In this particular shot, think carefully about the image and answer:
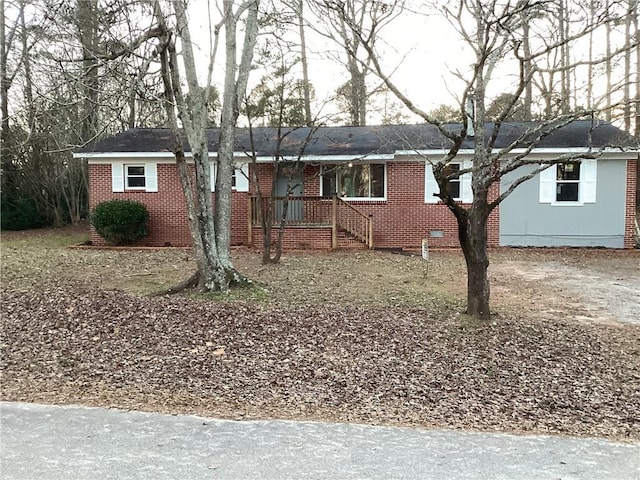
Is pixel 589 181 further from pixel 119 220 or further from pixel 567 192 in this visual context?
pixel 119 220

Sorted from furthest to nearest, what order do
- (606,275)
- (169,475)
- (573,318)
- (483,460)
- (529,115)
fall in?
(529,115)
(606,275)
(573,318)
(483,460)
(169,475)

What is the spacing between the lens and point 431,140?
16547 millimetres

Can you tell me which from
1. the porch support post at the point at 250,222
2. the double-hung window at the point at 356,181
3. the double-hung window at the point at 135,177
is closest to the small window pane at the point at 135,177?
the double-hung window at the point at 135,177

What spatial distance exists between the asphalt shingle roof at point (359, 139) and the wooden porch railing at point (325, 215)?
1.45 m

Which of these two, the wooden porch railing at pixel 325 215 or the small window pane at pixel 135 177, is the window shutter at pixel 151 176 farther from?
the wooden porch railing at pixel 325 215

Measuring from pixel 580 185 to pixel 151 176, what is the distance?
1268cm

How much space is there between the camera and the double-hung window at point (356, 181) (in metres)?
16.8

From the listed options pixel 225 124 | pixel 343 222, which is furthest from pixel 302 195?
pixel 225 124

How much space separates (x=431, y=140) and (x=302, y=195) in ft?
13.8

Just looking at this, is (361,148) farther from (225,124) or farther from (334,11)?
(334,11)

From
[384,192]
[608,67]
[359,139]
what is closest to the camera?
[608,67]

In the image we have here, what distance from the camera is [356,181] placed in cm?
1709

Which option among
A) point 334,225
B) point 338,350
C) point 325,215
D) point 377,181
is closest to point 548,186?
point 377,181

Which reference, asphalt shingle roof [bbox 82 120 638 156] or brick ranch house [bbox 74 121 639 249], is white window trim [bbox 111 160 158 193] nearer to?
brick ranch house [bbox 74 121 639 249]
